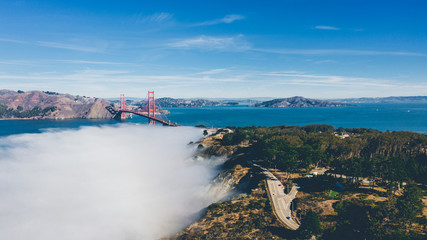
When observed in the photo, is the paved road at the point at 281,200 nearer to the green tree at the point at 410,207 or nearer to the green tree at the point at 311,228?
the green tree at the point at 311,228

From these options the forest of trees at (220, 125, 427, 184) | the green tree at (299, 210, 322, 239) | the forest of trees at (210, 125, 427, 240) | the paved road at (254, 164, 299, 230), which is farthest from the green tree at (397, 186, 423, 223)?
the paved road at (254, 164, 299, 230)

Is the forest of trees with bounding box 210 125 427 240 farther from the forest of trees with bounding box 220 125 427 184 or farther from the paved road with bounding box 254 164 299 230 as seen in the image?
the paved road with bounding box 254 164 299 230

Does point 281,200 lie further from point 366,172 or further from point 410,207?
point 366,172

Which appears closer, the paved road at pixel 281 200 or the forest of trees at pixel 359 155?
the paved road at pixel 281 200

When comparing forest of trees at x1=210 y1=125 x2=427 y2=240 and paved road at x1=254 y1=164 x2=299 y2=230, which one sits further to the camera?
paved road at x1=254 y1=164 x2=299 y2=230

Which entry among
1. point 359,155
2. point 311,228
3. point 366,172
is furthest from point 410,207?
point 359,155

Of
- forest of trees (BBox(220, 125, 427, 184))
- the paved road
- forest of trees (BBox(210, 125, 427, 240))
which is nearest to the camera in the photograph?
forest of trees (BBox(210, 125, 427, 240))

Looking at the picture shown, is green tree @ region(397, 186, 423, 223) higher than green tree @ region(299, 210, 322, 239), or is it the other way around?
green tree @ region(397, 186, 423, 223)

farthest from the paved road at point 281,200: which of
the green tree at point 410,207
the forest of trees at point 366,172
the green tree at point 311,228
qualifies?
the green tree at point 410,207

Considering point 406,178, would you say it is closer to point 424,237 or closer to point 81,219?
point 424,237
